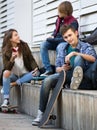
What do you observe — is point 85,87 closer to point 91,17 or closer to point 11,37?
point 91,17

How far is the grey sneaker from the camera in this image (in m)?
6.98

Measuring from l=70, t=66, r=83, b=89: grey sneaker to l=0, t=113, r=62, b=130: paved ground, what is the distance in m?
0.84

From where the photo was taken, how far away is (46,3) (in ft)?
37.5

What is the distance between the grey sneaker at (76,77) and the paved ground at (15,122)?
0.84 m

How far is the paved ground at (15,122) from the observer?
7.45 meters

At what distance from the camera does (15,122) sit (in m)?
8.11

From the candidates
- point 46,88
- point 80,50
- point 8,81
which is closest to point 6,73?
point 8,81

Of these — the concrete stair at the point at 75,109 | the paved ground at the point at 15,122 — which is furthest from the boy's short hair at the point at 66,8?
the paved ground at the point at 15,122

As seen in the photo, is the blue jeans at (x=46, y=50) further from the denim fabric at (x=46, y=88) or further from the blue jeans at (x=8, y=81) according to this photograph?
the denim fabric at (x=46, y=88)

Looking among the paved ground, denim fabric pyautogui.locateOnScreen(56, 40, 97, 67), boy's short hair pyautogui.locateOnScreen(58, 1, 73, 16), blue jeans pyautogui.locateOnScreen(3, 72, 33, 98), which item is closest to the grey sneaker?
denim fabric pyautogui.locateOnScreen(56, 40, 97, 67)

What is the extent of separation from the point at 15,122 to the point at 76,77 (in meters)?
1.60

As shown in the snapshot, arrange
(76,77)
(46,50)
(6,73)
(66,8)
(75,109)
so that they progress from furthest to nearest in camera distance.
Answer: (6,73) → (46,50) → (66,8) → (76,77) → (75,109)

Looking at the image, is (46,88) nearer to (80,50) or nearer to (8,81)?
(80,50)

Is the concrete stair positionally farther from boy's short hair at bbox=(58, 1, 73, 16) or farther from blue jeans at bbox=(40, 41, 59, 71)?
boy's short hair at bbox=(58, 1, 73, 16)
